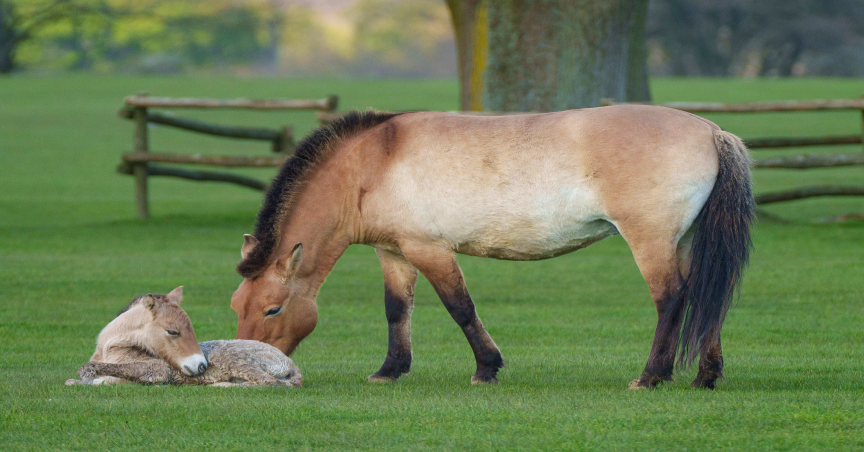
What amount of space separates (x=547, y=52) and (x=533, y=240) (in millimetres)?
8523

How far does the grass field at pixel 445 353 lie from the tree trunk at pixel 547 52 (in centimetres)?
223

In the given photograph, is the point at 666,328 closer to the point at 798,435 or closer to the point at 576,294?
the point at 798,435

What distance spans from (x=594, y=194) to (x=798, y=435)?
190 centimetres

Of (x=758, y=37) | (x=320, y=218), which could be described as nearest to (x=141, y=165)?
(x=320, y=218)

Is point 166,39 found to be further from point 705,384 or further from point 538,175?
point 705,384

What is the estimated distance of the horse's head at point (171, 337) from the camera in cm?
605

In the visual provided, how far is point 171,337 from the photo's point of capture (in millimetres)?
6070

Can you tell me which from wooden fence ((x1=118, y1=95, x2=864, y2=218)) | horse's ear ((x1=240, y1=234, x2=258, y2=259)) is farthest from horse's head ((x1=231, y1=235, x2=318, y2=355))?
wooden fence ((x1=118, y1=95, x2=864, y2=218))

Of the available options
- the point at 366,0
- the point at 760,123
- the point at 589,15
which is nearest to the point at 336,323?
the point at 589,15

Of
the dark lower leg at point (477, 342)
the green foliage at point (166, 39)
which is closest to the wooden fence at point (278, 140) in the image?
the dark lower leg at point (477, 342)

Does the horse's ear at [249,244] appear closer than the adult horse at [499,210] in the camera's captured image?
No

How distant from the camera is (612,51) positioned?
14875mm

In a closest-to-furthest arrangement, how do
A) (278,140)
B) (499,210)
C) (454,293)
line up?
(499,210), (454,293), (278,140)

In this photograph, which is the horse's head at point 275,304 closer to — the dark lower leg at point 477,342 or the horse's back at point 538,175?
the horse's back at point 538,175
